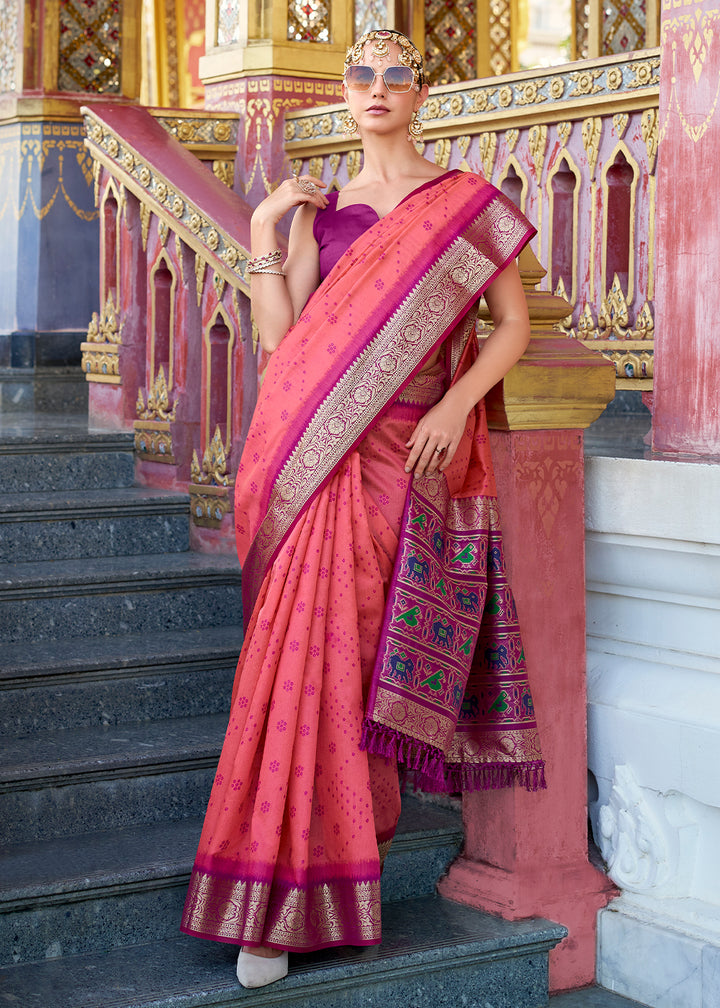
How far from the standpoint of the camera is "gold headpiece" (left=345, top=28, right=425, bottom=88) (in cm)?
272

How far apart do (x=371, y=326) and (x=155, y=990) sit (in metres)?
1.28

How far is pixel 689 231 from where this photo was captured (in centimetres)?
318

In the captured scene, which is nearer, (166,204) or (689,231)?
(689,231)

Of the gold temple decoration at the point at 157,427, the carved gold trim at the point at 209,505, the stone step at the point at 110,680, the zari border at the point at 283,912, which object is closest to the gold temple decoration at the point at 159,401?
the gold temple decoration at the point at 157,427

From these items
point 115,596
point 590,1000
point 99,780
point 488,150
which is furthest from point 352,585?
point 488,150

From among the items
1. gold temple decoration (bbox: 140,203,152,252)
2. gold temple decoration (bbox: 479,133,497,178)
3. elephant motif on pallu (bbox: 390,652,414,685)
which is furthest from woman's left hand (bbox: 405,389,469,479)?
gold temple decoration (bbox: 479,133,497,178)

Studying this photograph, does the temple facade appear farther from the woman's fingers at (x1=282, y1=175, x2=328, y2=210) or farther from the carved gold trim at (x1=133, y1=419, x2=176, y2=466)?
the woman's fingers at (x1=282, y1=175, x2=328, y2=210)

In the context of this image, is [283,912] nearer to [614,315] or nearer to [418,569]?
[418,569]

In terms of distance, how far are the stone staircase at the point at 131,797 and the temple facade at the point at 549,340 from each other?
155 millimetres

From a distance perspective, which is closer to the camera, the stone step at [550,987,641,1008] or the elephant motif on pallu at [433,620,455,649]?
the elephant motif on pallu at [433,620,455,649]

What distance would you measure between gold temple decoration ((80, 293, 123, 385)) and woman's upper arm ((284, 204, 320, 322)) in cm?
202

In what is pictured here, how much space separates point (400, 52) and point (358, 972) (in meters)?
1.74

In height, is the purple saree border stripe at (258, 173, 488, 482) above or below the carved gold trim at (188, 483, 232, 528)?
above

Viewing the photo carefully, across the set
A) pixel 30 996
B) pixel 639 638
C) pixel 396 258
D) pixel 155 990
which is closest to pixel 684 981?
pixel 639 638
